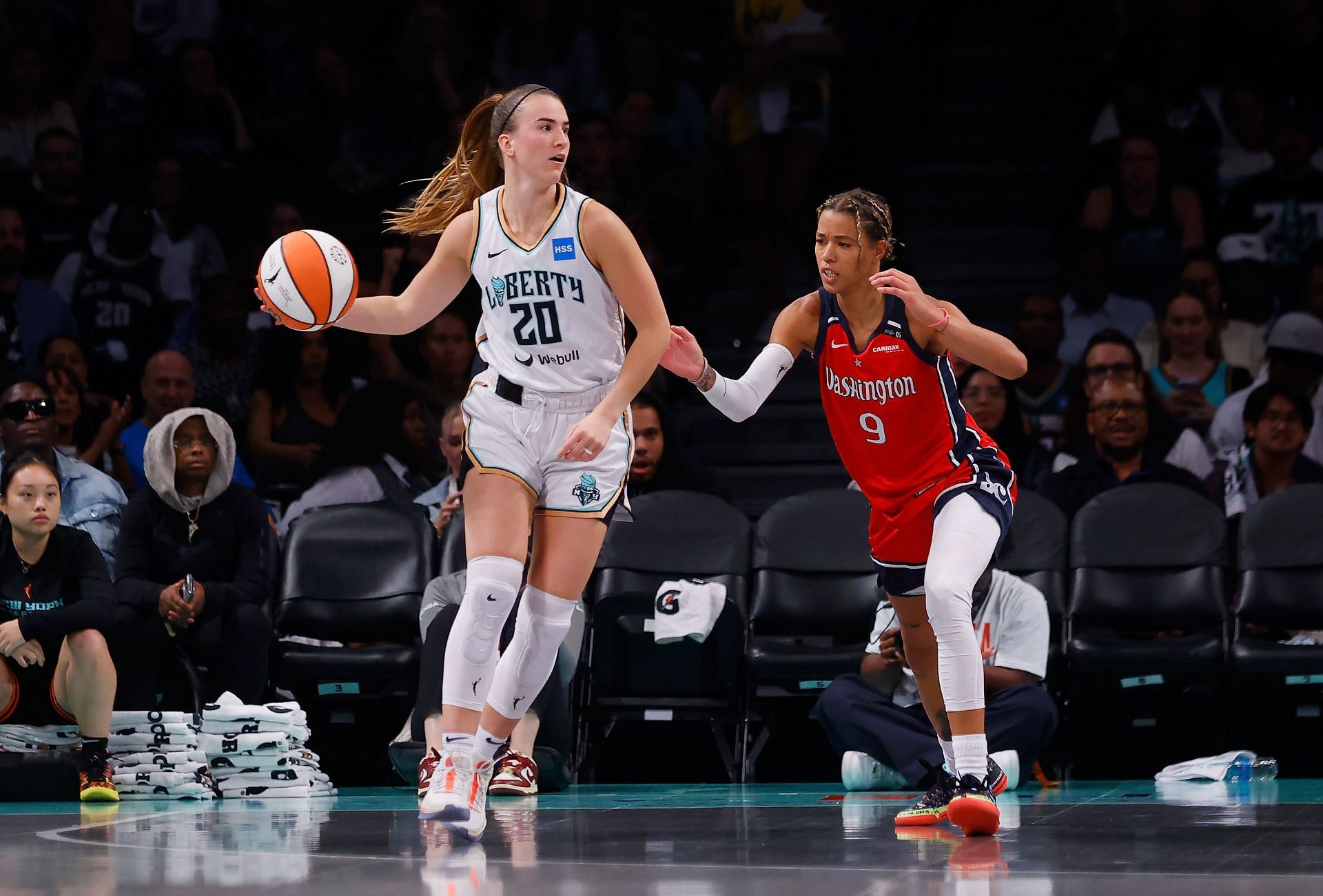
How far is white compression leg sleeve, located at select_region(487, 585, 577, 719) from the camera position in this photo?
497 centimetres

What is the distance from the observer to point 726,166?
11.0 m

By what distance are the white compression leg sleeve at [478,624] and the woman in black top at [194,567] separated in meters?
2.66

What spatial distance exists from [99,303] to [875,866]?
7.30 m

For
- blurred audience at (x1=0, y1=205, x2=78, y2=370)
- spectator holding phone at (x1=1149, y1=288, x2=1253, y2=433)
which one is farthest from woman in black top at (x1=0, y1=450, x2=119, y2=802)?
spectator holding phone at (x1=1149, y1=288, x2=1253, y2=433)

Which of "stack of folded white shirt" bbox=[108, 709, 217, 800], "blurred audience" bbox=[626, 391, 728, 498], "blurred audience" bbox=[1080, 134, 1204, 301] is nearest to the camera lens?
"stack of folded white shirt" bbox=[108, 709, 217, 800]

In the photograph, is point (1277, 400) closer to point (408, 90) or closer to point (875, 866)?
point (875, 866)

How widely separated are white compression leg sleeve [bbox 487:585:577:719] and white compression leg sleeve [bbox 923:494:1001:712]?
105 centimetres

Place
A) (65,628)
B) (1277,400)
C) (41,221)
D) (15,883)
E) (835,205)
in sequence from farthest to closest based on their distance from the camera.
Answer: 1. (41,221)
2. (1277,400)
3. (65,628)
4. (835,205)
5. (15,883)

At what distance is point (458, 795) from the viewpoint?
187 inches

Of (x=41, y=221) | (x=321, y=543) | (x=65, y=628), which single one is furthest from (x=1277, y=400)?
(x=41, y=221)

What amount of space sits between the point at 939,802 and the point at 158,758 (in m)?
3.29

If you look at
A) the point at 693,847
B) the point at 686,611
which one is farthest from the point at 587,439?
the point at 686,611

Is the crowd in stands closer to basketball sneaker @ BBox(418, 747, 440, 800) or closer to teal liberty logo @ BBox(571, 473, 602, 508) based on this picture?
basketball sneaker @ BBox(418, 747, 440, 800)

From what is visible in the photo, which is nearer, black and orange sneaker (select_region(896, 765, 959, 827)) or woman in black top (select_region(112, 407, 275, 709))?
black and orange sneaker (select_region(896, 765, 959, 827))
